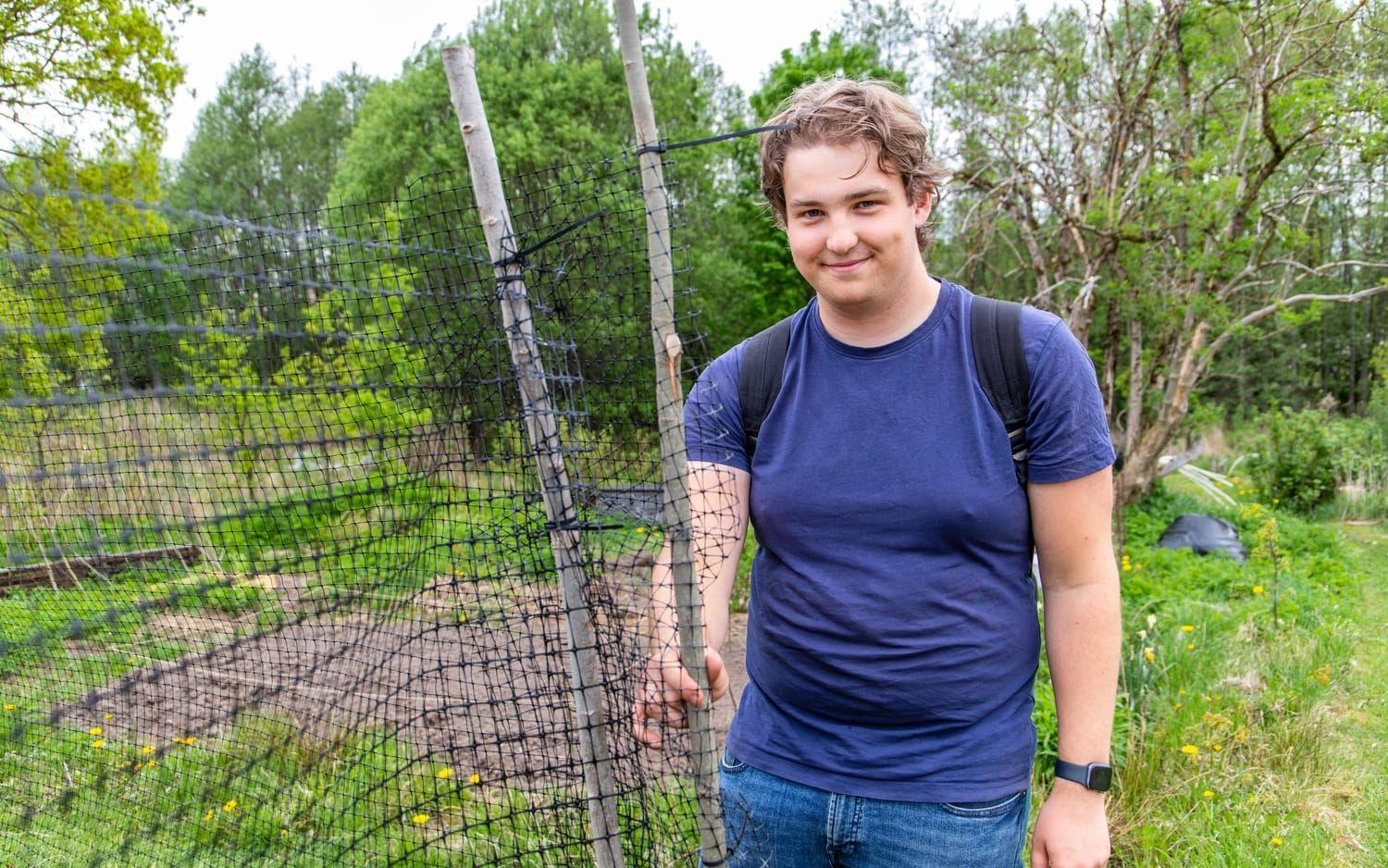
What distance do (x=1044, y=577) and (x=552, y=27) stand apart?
752 inches

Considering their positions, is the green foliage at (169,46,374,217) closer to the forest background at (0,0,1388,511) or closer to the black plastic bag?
the forest background at (0,0,1388,511)

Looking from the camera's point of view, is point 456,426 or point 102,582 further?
point 102,582

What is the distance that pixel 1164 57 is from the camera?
21.4 ft

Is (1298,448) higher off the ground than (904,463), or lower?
lower

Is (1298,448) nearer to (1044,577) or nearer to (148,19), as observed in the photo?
(1044,577)

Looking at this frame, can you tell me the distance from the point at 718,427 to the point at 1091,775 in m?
0.76

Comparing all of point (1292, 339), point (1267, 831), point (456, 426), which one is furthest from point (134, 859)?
point (1292, 339)

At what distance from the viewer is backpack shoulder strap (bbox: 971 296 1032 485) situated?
1.33 meters

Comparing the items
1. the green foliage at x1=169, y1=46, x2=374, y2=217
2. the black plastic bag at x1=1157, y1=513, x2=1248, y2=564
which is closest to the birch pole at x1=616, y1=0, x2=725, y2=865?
the black plastic bag at x1=1157, y1=513, x2=1248, y2=564

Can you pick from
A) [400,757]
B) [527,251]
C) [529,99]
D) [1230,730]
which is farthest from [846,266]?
[529,99]

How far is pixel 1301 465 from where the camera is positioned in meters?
9.15

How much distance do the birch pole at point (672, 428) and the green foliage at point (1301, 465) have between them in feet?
31.6

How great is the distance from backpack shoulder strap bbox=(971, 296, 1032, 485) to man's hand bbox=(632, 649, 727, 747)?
555 mm

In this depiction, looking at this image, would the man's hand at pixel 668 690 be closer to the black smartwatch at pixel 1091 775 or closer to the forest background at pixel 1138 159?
the black smartwatch at pixel 1091 775
